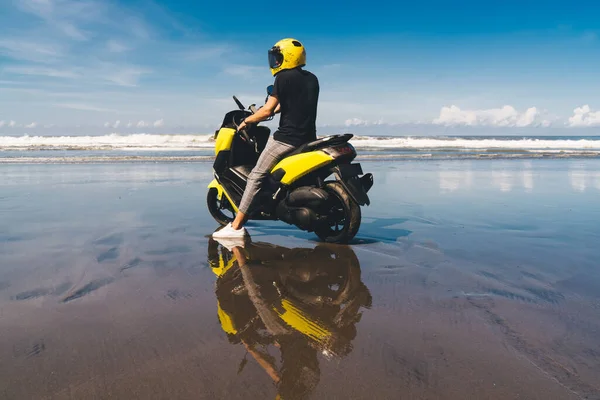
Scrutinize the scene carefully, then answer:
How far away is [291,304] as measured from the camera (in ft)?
9.64

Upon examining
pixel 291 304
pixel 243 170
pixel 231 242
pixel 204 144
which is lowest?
pixel 204 144

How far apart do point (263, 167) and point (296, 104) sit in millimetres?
772

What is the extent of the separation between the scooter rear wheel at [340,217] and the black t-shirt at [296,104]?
621 millimetres

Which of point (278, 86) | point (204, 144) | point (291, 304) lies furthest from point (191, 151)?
point (291, 304)

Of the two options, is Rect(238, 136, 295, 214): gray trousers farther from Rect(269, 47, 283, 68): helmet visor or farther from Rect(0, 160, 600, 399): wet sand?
Rect(269, 47, 283, 68): helmet visor

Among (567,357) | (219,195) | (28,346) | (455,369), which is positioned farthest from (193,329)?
(219,195)

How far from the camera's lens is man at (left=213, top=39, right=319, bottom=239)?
178 inches

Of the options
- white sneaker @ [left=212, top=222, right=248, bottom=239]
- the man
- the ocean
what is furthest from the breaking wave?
the man

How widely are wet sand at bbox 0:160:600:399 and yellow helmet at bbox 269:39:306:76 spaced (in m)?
1.86

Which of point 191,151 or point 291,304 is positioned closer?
point 291,304

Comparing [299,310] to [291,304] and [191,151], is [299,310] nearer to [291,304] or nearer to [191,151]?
[291,304]

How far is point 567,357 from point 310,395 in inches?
52.1

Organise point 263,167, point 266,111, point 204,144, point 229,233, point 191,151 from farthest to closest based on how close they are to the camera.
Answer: point 204,144, point 191,151, point 229,233, point 263,167, point 266,111

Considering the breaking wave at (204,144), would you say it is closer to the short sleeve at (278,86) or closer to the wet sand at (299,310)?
the wet sand at (299,310)
